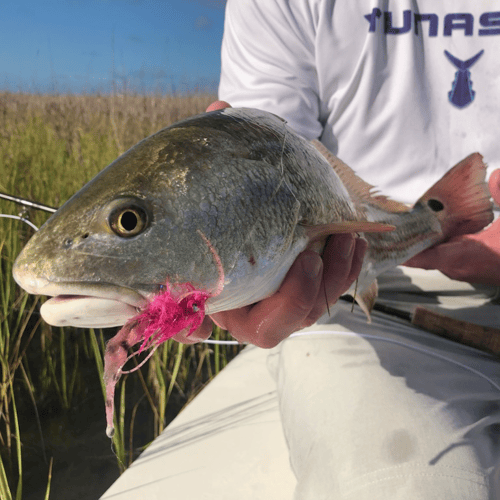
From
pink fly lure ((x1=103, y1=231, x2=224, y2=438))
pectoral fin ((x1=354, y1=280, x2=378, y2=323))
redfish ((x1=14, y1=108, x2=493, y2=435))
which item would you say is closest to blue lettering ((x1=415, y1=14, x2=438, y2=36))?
pectoral fin ((x1=354, y1=280, x2=378, y2=323))

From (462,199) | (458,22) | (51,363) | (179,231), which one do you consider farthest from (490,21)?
(51,363)

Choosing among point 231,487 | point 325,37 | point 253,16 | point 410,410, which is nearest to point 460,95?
point 325,37

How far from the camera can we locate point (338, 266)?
137cm

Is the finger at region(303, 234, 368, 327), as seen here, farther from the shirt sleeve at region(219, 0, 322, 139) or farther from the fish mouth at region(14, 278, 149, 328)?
the shirt sleeve at region(219, 0, 322, 139)

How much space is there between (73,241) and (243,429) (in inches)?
61.1

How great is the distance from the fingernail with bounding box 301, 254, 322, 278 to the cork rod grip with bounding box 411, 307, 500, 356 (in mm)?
1044

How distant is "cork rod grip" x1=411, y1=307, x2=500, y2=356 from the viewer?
195 cm

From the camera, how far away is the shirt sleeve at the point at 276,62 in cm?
267

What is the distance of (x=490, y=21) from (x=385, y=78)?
1.88ft

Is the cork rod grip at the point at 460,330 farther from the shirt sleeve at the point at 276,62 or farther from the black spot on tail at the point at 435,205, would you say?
the shirt sleeve at the point at 276,62

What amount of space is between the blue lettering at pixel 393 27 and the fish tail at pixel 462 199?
1.05m

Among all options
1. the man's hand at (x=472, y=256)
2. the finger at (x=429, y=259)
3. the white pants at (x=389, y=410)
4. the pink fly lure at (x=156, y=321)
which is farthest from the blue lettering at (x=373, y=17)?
the pink fly lure at (x=156, y=321)

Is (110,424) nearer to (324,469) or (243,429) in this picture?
(324,469)

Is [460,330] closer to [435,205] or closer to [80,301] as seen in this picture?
[435,205]
